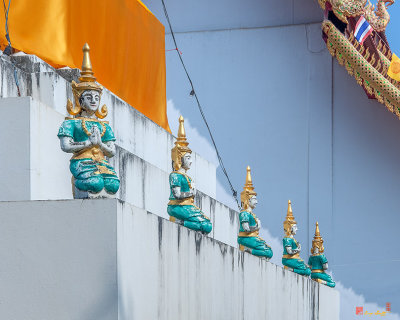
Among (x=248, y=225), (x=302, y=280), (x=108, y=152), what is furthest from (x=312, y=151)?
(x=108, y=152)

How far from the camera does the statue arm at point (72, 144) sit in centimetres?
→ 455

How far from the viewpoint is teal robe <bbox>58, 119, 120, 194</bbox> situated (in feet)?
14.4

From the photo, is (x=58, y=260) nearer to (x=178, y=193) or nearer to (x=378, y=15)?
(x=178, y=193)

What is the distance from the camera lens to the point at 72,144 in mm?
4559

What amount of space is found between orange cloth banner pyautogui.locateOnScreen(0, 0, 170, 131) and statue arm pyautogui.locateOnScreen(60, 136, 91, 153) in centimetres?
195

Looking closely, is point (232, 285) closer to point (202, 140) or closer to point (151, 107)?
point (151, 107)

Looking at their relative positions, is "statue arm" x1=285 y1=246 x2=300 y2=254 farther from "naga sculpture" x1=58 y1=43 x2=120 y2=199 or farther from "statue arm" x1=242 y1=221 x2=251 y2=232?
"naga sculpture" x1=58 y1=43 x2=120 y2=199

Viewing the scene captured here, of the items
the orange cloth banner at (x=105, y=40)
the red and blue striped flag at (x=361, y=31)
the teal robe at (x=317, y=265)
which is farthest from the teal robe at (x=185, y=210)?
the red and blue striped flag at (x=361, y=31)

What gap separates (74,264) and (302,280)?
5420 millimetres

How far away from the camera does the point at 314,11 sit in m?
13.3

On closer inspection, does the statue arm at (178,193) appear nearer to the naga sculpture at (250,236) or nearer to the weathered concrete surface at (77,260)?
the weathered concrete surface at (77,260)

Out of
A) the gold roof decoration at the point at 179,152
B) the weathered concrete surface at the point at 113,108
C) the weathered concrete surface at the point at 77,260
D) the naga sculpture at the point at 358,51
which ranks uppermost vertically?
the naga sculpture at the point at 358,51

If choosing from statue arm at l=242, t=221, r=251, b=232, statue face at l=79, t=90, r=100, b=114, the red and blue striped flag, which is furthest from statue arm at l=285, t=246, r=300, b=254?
statue face at l=79, t=90, r=100, b=114

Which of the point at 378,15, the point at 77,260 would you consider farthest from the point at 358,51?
the point at 77,260
